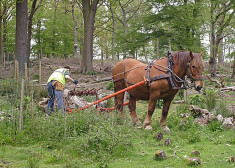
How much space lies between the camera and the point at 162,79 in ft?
22.8

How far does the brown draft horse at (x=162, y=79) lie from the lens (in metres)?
6.64

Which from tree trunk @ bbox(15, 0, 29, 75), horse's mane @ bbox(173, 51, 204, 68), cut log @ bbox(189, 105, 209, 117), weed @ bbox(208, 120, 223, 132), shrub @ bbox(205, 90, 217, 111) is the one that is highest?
tree trunk @ bbox(15, 0, 29, 75)

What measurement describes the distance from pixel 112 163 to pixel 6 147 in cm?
230

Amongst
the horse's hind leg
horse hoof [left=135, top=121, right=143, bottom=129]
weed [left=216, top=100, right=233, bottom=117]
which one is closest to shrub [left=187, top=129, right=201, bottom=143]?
horse hoof [left=135, top=121, right=143, bottom=129]

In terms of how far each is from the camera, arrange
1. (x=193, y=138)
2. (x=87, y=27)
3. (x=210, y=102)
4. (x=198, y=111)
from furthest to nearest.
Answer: (x=87, y=27), (x=210, y=102), (x=198, y=111), (x=193, y=138)

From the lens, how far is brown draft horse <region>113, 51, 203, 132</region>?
6.64 metres

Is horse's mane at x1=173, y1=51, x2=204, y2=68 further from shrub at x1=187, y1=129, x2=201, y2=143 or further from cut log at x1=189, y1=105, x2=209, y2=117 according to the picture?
cut log at x1=189, y1=105, x2=209, y2=117

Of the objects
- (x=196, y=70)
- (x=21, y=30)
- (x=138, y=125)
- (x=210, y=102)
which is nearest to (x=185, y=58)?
(x=196, y=70)

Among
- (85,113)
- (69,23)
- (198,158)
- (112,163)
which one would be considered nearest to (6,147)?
(85,113)

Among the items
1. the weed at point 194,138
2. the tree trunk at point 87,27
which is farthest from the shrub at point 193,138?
the tree trunk at point 87,27

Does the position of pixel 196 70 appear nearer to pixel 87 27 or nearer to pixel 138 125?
pixel 138 125

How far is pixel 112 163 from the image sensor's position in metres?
4.88

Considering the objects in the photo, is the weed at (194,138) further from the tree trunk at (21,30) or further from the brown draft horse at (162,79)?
the tree trunk at (21,30)

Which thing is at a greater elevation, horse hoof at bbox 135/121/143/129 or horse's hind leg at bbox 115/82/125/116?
horse's hind leg at bbox 115/82/125/116
